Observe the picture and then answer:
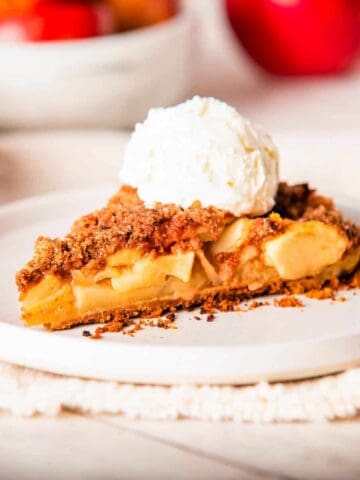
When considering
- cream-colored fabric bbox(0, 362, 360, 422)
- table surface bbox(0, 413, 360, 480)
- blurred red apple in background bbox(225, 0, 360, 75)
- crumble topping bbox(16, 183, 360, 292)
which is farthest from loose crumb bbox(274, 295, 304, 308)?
blurred red apple in background bbox(225, 0, 360, 75)

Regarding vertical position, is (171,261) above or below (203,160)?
below

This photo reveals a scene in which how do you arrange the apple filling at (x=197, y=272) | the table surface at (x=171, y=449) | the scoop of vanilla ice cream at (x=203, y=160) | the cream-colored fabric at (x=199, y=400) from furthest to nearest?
1. the scoop of vanilla ice cream at (x=203, y=160)
2. the apple filling at (x=197, y=272)
3. the cream-colored fabric at (x=199, y=400)
4. the table surface at (x=171, y=449)

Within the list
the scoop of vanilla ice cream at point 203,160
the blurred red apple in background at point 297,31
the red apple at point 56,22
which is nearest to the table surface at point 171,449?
the scoop of vanilla ice cream at point 203,160

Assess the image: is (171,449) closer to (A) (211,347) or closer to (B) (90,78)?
(A) (211,347)

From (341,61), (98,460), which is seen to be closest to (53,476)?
(98,460)

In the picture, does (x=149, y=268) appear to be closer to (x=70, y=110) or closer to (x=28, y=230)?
(x=28, y=230)

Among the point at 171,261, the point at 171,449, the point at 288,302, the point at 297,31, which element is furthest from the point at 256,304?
the point at 297,31

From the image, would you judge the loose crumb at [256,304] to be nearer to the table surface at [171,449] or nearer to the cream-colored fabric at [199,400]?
the cream-colored fabric at [199,400]

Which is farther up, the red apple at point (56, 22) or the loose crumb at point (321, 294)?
the red apple at point (56, 22)
